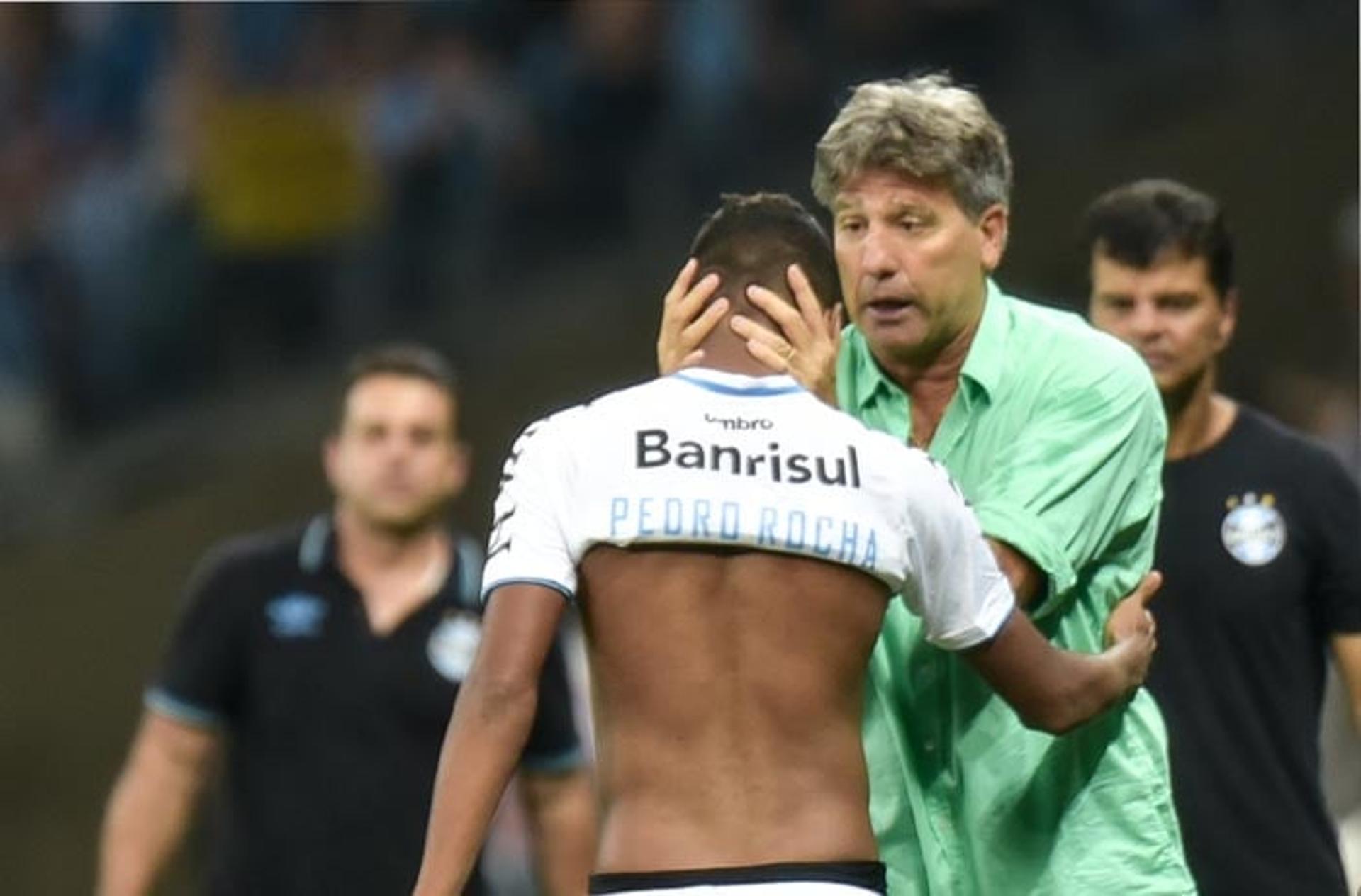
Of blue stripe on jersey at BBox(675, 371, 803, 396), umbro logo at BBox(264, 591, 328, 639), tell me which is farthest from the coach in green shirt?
umbro logo at BBox(264, 591, 328, 639)

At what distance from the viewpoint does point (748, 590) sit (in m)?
5.63

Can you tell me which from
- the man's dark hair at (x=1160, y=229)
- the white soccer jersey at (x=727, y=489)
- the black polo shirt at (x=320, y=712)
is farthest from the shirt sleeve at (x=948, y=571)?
the black polo shirt at (x=320, y=712)

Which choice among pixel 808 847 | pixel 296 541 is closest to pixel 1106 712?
pixel 808 847

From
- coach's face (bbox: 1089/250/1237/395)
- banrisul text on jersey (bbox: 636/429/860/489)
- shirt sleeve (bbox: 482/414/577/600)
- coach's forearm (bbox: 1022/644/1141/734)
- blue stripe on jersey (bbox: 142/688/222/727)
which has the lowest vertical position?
coach's forearm (bbox: 1022/644/1141/734)

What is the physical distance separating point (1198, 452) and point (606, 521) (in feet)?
7.95

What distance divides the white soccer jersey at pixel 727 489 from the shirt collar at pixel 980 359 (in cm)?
50

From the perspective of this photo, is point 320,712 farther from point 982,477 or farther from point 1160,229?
point 982,477

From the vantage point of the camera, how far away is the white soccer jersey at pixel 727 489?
5.63 m

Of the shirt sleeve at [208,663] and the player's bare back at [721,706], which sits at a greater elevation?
the shirt sleeve at [208,663]

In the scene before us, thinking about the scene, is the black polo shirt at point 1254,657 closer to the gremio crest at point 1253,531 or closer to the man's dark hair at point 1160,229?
the gremio crest at point 1253,531

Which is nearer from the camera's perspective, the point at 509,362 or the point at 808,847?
the point at 808,847

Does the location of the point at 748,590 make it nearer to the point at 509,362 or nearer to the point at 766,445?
the point at 766,445

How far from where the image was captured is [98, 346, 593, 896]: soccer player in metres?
8.51

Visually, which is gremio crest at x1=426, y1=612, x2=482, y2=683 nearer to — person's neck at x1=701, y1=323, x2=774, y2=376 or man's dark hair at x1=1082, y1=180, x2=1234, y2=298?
man's dark hair at x1=1082, y1=180, x2=1234, y2=298
